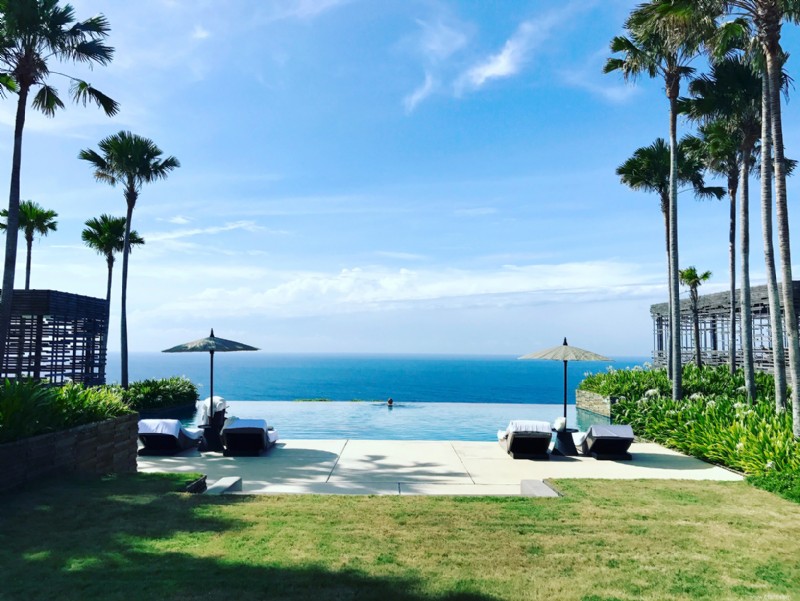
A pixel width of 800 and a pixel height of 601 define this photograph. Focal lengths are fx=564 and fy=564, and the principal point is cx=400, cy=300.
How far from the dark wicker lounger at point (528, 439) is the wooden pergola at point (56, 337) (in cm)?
1459

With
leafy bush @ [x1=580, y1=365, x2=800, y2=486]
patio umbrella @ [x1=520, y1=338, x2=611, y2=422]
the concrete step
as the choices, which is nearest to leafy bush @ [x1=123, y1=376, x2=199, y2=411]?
the concrete step

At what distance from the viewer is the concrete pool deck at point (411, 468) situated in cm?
811

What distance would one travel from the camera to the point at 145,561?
449cm

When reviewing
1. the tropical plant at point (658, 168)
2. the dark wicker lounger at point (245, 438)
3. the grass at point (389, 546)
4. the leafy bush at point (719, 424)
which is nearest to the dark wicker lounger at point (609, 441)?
the leafy bush at point (719, 424)

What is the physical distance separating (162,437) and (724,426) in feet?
35.0

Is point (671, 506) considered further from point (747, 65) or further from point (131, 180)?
point (131, 180)

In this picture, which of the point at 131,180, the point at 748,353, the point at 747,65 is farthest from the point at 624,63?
the point at 131,180

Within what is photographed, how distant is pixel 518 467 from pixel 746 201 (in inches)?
397

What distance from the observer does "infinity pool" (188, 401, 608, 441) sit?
15469 mm

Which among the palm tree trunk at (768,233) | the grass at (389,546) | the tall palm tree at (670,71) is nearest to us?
the grass at (389,546)

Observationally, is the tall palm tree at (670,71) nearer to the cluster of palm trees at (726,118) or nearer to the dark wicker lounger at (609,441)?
the cluster of palm trees at (726,118)

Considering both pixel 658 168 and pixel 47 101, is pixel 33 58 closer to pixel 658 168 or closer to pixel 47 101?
pixel 47 101

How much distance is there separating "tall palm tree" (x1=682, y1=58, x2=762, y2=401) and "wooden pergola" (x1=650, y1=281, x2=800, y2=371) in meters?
6.34

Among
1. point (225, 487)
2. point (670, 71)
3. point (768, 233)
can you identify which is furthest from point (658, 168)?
point (225, 487)
